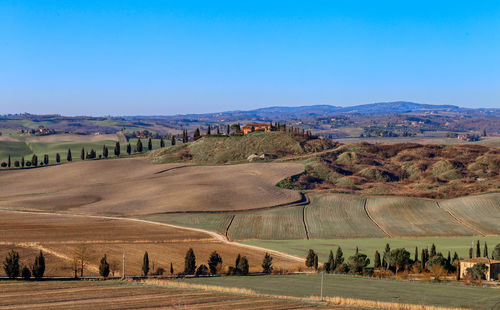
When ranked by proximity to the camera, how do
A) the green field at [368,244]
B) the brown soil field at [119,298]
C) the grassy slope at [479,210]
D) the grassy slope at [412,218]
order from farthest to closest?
the grassy slope at [479,210] → the grassy slope at [412,218] → the green field at [368,244] → the brown soil field at [119,298]

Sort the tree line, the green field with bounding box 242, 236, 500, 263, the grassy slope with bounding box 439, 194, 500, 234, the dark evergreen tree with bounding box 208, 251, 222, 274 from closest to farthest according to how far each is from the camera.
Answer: the tree line
the dark evergreen tree with bounding box 208, 251, 222, 274
the green field with bounding box 242, 236, 500, 263
the grassy slope with bounding box 439, 194, 500, 234

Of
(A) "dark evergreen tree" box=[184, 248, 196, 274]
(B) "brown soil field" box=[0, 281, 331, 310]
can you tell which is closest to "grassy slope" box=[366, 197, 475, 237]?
(A) "dark evergreen tree" box=[184, 248, 196, 274]

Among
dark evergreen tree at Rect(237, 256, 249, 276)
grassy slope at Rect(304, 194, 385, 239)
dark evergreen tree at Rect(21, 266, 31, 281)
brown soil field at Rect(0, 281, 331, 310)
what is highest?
brown soil field at Rect(0, 281, 331, 310)

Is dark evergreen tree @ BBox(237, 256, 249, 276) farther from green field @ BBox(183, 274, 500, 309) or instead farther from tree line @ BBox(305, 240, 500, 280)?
tree line @ BBox(305, 240, 500, 280)

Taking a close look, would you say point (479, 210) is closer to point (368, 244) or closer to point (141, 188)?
point (368, 244)

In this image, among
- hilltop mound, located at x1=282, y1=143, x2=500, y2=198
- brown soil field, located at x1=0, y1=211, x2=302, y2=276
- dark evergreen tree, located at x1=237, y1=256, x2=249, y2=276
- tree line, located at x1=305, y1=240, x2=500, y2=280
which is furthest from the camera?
hilltop mound, located at x1=282, y1=143, x2=500, y2=198

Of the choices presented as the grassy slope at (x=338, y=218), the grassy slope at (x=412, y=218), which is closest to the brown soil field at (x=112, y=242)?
the grassy slope at (x=338, y=218)

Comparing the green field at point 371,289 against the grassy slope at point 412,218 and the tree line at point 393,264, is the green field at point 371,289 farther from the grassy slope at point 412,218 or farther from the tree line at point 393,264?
the grassy slope at point 412,218
